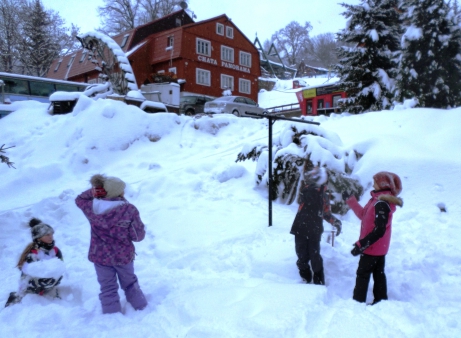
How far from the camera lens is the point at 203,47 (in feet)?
92.7

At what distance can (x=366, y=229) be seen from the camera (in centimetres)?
348

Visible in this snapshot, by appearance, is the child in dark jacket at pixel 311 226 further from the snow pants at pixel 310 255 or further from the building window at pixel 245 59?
the building window at pixel 245 59

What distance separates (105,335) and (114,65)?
1826 cm

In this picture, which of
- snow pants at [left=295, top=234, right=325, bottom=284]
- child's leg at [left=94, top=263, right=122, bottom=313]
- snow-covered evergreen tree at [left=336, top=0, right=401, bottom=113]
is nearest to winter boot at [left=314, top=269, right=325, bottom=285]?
snow pants at [left=295, top=234, right=325, bottom=284]

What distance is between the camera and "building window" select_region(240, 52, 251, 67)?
1234 inches

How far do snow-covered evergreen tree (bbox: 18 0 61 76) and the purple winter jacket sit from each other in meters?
34.3

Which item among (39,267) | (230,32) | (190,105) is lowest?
(39,267)

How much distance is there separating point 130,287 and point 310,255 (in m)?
1.96

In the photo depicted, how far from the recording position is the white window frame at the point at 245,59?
103 ft

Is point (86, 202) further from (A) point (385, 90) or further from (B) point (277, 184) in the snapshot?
(A) point (385, 90)

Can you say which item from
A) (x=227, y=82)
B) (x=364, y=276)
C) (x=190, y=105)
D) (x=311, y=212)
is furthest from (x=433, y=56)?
(x=227, y=82)

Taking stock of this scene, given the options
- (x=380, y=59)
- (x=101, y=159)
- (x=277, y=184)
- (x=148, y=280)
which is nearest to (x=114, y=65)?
(x=101, y=159)

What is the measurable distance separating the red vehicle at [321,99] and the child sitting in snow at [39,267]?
16860 millimetres

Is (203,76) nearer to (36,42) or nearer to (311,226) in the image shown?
(36,42)
